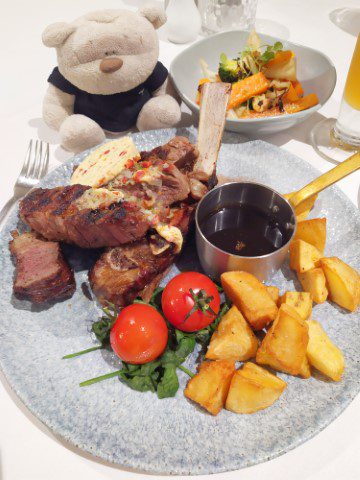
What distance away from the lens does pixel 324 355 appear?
65.9 inches

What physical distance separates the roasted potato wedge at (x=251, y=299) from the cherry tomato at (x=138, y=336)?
14.0 inches

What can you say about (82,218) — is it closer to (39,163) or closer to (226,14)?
(39,163)

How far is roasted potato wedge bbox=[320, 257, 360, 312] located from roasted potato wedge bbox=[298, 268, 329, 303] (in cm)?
3

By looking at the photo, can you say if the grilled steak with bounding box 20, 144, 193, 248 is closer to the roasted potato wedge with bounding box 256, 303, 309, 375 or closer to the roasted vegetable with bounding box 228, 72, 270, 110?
the roasted potato wedge with bounding box 256, 303, 309, 375

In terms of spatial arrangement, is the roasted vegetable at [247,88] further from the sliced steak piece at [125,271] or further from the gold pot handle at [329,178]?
the sliced steak piece at [125,271]

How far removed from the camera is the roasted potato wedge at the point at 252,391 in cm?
155

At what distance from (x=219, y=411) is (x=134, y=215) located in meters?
0.94

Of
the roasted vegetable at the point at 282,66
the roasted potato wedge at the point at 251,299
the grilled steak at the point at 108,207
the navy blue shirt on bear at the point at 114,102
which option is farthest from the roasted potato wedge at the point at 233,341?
the roasted vegetable at the point at 282,66

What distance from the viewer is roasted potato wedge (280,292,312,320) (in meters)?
1.80

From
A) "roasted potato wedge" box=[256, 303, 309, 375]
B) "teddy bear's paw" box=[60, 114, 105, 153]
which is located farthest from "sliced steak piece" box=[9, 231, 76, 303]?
"roasted potato wedge" box=[256, 303, 309, 375]

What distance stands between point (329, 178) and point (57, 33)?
170cm

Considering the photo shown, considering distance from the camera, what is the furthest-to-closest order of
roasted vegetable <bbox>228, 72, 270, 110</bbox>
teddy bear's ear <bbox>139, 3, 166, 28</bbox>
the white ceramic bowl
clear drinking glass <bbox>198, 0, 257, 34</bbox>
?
1. clear drinking glass <bbox>198, 0, 257, 34</bbox>
2. roasted vegetable <bbox>228, 72, 270, 110</bbox>
3. the white ceramic bowl
4. teddy bear's ear <bbox>139, 3, 166, 28</bbox>

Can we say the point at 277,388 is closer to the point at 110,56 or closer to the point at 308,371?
the point at 308,371

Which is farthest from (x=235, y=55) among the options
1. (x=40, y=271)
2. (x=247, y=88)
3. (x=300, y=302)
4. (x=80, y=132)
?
(x=40, y=271)
